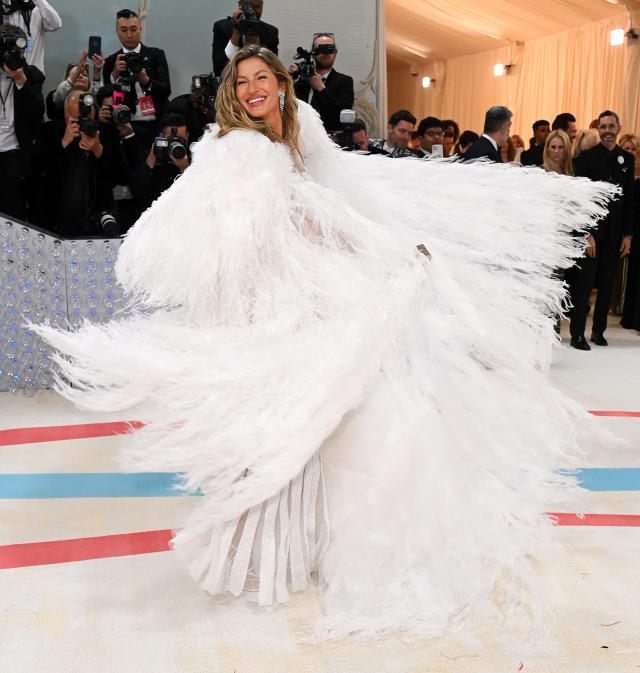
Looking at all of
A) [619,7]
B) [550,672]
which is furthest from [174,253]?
[619,7]

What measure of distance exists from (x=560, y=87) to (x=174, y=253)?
9.99m

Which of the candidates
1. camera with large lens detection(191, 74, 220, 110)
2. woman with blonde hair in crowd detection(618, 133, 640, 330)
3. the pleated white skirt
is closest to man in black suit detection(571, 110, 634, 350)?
woman with blonde hair in crowd detection(618, 133, 640, 330)

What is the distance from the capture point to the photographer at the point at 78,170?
512 cm

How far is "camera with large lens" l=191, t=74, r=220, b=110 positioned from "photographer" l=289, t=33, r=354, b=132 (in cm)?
58

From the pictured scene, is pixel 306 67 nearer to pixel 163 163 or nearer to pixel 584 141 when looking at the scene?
pixel 163 163

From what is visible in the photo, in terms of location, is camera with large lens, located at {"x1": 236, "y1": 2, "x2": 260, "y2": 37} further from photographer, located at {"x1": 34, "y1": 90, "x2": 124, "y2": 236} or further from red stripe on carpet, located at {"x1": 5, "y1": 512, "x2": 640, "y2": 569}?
red stripe on carpet, located at {"x1": 5, "y1": 512, "x2": 640, "y2": 569}

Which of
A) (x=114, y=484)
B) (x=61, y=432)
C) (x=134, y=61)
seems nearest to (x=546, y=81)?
(x=134, y=61)

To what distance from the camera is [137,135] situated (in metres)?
5.59

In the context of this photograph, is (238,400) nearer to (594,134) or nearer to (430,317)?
(430,317)

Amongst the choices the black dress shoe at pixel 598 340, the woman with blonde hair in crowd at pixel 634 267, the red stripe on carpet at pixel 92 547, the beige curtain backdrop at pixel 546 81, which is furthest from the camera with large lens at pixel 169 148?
the beige curtain backdrop at pixel 546 81

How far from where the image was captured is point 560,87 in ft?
36.6

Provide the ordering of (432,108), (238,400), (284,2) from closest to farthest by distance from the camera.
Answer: (238,400) < (284,2) < (432,108)

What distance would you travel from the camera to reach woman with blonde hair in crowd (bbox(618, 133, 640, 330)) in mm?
6762

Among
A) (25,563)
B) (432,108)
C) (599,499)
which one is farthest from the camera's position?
(432,108)
